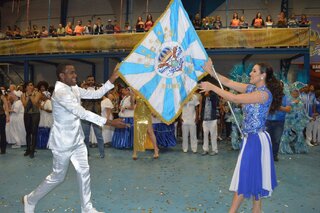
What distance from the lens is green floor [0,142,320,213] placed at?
13.8 ft

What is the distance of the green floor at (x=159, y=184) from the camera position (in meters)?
4.19

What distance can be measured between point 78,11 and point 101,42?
24.7ft

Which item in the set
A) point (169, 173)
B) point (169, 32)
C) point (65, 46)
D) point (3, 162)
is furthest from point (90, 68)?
point (169, 32)

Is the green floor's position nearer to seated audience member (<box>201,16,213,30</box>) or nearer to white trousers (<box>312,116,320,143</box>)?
white trousers (<box>312,116,320,143</box>)

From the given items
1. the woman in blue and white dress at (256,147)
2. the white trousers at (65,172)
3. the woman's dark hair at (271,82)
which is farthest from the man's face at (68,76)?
the woman's dark hair at (271,82)

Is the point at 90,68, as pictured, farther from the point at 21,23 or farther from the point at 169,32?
the point at 169,32

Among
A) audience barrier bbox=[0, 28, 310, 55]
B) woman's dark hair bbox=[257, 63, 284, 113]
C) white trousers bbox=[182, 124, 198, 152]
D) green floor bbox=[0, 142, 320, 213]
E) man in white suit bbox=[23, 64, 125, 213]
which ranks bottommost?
green floor bbox=[0, 142, 320, 213]

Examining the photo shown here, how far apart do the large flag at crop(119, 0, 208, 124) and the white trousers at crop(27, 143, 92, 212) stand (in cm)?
120

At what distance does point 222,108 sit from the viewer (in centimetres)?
1108

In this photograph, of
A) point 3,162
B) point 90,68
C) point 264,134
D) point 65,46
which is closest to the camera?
point 264,134

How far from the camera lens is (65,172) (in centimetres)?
358

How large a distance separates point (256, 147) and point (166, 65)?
1.61 meters

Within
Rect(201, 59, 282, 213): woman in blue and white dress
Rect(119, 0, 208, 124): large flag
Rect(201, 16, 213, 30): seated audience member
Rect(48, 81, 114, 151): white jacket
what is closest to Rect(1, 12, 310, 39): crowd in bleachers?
Rect(201, 16, 213, 30): seated audience member

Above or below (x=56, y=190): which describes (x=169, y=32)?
above
